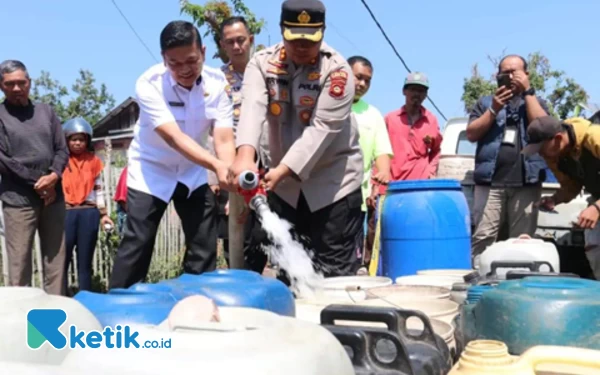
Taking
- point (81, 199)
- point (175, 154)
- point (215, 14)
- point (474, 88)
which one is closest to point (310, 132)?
point (175, 154)

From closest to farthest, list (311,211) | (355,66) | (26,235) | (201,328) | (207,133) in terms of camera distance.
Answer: (201,328)
(311,211)
(207,133)
(26,235)
(355,66)

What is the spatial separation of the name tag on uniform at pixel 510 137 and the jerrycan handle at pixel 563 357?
401 centimetres

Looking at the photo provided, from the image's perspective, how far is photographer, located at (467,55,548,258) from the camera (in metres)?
4.91

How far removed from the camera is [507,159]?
5035 millimetres

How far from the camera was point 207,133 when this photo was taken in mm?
3746

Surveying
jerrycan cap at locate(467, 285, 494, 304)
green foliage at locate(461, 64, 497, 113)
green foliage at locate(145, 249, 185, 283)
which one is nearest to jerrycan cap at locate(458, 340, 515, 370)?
jerrycan cap at locate(467, 285, 494, 304)

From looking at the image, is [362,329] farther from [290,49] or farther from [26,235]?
[26,235]

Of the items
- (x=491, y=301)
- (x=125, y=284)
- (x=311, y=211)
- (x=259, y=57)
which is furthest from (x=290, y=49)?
(x=491, y=301)

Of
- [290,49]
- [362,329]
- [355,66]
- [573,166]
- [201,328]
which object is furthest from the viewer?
[355,66]

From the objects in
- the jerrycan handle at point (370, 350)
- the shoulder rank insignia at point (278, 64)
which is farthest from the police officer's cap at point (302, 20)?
the jerrycan handle at point (370, 350)

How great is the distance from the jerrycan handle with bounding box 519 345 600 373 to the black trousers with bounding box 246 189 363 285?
212 centimetres

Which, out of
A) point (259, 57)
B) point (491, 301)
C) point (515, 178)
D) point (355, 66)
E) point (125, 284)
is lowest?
point (125, 284)

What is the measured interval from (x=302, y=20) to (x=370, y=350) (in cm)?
200

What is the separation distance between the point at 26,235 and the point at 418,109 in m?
3.33
